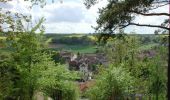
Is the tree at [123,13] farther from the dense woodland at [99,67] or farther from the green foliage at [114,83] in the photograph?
the green foliage at [114,83]

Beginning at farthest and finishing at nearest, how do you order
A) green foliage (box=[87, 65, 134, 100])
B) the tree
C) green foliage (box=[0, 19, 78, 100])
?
green foliage (box=[87, 65, 134, 100]) → green foliage (box=[0, 19, 78, 100]) → the tree

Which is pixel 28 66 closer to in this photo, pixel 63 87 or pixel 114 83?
pixel 114 83

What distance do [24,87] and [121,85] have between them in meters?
18.1

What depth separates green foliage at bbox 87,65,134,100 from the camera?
2414 inches

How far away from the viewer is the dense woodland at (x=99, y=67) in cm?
2323

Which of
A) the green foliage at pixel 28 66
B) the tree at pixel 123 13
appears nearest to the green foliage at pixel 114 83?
the green foliage at pixel 28 66

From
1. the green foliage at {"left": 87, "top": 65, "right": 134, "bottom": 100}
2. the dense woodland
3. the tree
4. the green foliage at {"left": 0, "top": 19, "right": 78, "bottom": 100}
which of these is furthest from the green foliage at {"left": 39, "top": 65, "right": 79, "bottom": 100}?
the tree

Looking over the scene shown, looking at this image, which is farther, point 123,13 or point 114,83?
point 114,83

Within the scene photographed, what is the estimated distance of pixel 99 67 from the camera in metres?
70.2

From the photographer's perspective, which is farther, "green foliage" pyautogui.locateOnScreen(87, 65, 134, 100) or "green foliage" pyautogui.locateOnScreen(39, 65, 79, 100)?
"green foliage" pyautogui.locateOnScreen(39, 65, 79, 100)

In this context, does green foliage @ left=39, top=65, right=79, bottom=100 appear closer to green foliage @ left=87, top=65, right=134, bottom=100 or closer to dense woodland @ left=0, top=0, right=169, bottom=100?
dense woodland @ left=0, top=0, right=169, bottom=100

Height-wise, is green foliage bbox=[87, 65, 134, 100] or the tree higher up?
the tree

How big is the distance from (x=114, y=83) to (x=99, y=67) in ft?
29.9

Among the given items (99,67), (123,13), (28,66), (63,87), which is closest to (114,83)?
(99,67)
